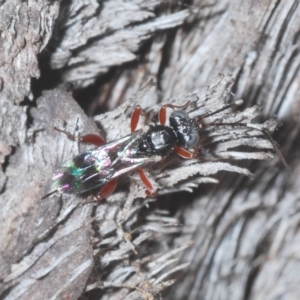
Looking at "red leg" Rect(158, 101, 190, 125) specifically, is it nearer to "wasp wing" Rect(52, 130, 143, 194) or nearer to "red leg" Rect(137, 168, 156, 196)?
"wasp wing" Rect(52, 130, 143, 194)

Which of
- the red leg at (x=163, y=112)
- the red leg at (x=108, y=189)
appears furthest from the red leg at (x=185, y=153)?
the red leg at (x=108, y=189)

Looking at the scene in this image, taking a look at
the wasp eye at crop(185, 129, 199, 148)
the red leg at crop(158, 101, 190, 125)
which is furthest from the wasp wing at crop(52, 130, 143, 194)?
the wasp eye at crop(185, 129, 199, 148)

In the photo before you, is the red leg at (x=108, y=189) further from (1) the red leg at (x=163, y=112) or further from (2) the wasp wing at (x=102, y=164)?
(1) the red leg at (x=163, y=112)

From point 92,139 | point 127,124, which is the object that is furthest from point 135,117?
point 92,139

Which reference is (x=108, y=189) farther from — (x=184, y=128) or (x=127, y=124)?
(x=184, y=128)

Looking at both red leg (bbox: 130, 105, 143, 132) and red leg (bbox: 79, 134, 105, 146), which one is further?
red leg (bbox: 130, 105, 143, 132)

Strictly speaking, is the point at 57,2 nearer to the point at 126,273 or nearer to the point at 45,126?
the point at 45,126
